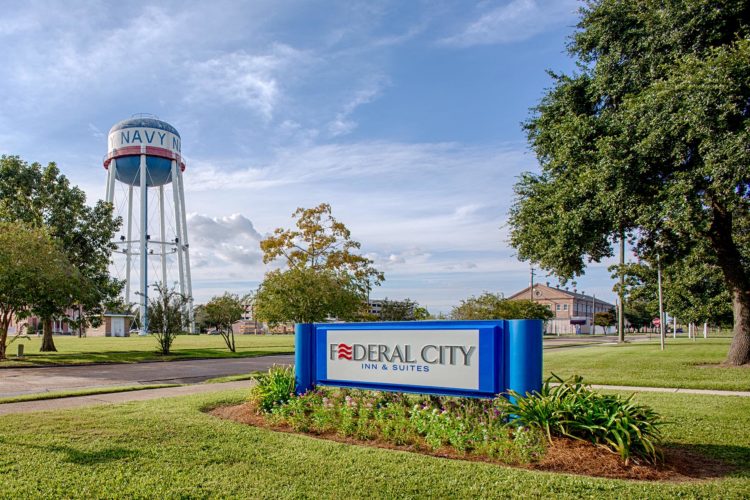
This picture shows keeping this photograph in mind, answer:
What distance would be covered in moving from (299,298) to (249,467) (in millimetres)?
21033

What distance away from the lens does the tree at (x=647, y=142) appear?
1302cm

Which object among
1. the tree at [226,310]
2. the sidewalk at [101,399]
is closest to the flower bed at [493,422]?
the sidewalk at [101,399]

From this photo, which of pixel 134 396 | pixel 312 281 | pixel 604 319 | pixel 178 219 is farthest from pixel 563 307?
pixel 134 396

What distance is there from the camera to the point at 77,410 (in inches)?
375

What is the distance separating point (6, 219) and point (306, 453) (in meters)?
28.2

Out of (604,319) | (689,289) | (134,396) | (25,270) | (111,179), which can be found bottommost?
(604,319)

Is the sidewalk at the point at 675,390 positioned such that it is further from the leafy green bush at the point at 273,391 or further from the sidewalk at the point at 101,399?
the sidewalk at the point at 101,399

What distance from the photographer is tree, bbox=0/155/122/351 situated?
30547 millimetres

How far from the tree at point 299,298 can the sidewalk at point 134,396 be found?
39.0ft

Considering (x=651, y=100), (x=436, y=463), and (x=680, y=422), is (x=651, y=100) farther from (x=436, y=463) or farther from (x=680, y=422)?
(x=436, y=463)

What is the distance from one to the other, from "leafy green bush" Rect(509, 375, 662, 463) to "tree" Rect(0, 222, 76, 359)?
21602 millimetres

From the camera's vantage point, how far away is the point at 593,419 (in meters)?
6.39

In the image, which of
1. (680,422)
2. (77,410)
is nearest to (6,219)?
(77,410)

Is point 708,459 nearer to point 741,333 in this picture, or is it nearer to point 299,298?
point 741,333
